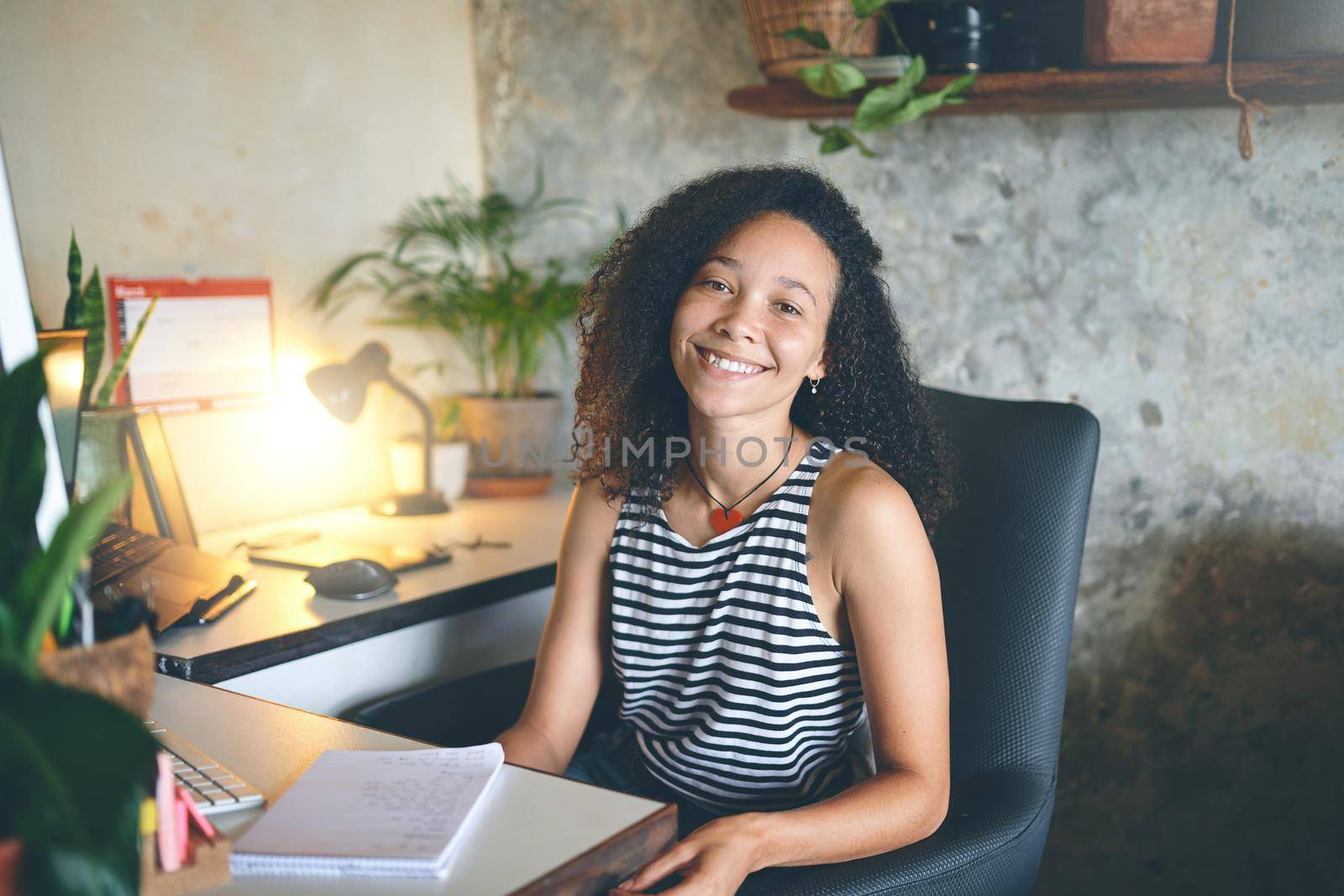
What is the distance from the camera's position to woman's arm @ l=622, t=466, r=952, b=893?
115cm

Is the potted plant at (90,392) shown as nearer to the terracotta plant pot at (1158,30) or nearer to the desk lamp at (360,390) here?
the desk lamp at (360,390)

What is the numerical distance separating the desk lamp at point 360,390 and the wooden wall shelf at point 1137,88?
0.99 m

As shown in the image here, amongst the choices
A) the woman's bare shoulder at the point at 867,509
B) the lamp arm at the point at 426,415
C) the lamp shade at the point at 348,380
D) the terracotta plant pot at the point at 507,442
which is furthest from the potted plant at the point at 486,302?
the woman's bare shoulder at the point at 867,509

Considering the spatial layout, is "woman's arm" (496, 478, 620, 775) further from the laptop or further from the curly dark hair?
the laptop

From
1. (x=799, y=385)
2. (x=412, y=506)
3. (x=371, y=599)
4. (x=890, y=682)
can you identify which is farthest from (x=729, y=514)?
(x=412, y=506)

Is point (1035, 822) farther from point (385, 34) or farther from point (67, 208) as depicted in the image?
point (385, 34)

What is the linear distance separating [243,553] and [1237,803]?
6.21 ft

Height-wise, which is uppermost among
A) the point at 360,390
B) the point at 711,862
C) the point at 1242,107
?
the point at 1242,107

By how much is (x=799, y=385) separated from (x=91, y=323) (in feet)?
3.97

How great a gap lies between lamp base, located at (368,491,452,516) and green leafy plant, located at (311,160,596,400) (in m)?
0.33

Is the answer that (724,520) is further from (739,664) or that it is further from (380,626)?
(380,626)

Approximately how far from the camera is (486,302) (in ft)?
7.85

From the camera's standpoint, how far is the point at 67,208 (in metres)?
1.91

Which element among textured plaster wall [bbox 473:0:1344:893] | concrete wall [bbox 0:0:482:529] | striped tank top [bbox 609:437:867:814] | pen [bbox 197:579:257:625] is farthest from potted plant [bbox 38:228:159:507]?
textured plaster wall [bbox 473:0:1344:893]
